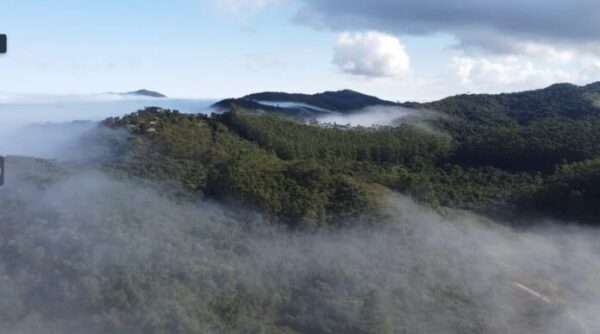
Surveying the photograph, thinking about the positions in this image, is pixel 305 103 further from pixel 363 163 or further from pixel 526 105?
pixel 363 163

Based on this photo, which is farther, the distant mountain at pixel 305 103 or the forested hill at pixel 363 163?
the distant mountain at pixel 305 103

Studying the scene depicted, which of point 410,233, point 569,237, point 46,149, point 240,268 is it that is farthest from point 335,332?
point 46,149

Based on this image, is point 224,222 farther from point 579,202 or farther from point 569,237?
point 579,202

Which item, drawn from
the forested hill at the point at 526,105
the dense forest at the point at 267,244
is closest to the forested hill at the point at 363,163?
Answer: the dense forest at the point at 267,244

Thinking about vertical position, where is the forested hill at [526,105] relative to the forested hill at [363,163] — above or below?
above

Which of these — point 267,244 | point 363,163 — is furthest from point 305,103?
point 267,244

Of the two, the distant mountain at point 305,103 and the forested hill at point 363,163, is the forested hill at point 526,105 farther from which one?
the distant mountain at point 305,103

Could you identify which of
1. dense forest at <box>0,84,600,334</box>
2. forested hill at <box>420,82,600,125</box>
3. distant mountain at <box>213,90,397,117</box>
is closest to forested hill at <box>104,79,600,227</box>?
dense forest at <box>0,84,600,334</box>
